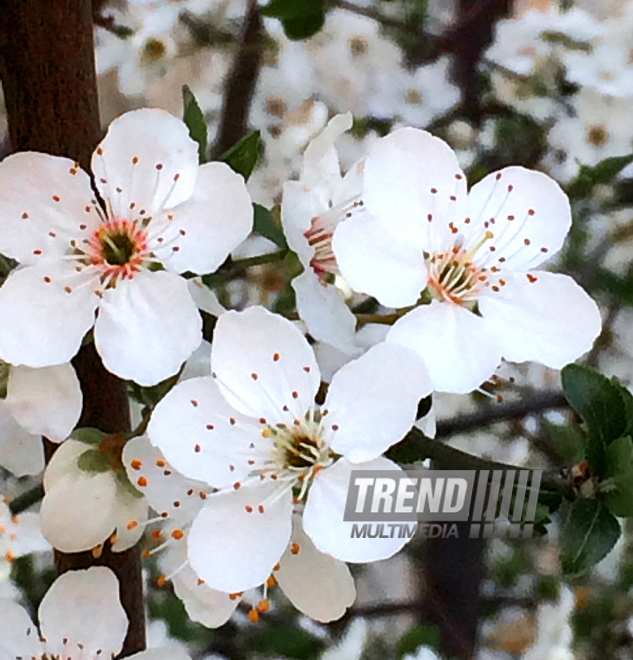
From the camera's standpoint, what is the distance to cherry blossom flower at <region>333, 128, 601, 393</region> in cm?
39

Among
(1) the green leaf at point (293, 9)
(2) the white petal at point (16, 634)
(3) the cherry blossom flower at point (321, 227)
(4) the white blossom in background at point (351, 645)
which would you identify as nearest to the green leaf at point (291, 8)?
(1) the green leaf at point (293, 9)

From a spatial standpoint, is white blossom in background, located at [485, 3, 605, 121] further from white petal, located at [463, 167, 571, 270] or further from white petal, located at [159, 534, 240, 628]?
white petal, located at [159, 534, 240, 628]

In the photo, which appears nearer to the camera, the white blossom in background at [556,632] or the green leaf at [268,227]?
the green leaf at [268,227]

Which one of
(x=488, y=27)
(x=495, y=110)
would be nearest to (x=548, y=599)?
(x=495, y=110)

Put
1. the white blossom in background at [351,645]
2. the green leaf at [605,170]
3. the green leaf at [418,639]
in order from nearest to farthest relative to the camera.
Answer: the green leaf at [605,170]
the green leaf at [418,639]
the white blossom in background at [351,645]

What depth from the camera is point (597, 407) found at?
1.48 ft

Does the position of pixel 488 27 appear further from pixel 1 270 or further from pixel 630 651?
pixel 1 270

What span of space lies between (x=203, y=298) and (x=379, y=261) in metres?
0.09

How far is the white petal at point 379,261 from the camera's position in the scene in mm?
393

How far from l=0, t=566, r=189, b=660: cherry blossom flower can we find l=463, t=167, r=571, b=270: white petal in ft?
0.84

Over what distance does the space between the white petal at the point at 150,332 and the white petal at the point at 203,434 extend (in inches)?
0.5

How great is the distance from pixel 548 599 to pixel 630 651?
0.12 metres

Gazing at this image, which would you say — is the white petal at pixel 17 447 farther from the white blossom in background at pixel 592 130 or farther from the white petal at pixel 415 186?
the white blossom in background at pixel 592 130

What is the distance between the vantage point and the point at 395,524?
38 centimetres
